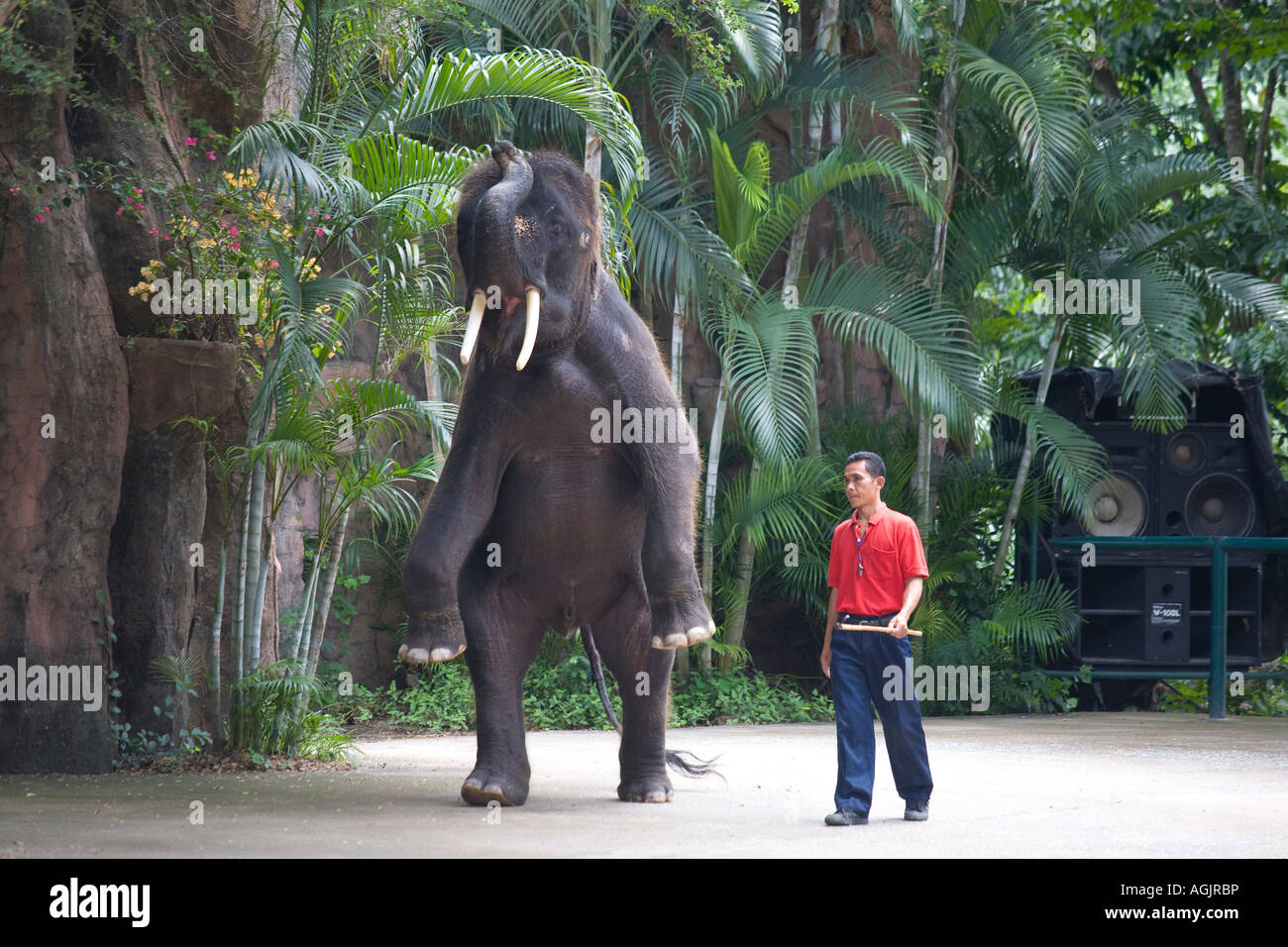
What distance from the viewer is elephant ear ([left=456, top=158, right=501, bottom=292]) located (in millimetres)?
5602

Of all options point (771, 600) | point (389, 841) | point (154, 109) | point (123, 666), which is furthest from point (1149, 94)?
point (389, 841)

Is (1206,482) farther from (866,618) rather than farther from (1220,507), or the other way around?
(866,618)

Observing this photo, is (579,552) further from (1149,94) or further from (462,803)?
(1149,94)

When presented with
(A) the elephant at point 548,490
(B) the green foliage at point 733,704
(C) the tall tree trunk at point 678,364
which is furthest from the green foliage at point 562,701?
(A) the elephant at point 548,490

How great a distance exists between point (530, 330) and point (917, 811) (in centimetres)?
231

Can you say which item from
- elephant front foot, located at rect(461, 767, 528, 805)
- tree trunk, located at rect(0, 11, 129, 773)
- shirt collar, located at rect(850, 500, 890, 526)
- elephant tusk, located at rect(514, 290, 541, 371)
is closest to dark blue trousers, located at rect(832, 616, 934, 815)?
shirt collar, located at rect(850, 500, 890, 526)

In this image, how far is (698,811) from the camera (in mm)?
5883

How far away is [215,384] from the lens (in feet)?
23.3

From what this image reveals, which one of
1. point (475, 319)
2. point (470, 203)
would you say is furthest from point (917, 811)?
point (470, 203)

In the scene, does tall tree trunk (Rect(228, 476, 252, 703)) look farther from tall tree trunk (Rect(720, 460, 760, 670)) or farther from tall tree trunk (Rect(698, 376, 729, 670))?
tall tree trunk (Rect(720, 460, 760, 670))

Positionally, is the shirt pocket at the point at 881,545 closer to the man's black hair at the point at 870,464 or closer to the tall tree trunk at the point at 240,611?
the man's black hair at the point at 870,464

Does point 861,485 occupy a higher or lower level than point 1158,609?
higher

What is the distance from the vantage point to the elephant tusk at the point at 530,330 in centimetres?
534

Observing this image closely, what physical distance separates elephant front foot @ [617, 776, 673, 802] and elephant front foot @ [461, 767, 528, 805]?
1.63ft
